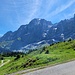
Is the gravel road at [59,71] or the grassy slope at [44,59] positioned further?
the grassy slope at [44,59]

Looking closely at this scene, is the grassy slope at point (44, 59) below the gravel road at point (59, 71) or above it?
above

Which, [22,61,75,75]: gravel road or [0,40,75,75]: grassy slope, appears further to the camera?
[0,40,75,75]: grassy slope

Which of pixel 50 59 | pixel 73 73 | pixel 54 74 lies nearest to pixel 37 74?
pixel 54 74

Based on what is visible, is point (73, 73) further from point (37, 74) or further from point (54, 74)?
point (37, 74)

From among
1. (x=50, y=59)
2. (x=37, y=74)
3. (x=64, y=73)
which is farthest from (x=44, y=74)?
(x=50, y=59)

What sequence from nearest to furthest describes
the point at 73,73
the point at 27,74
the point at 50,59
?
1. the point at 73,73
2. the point at 27,74
3. the point at 50,59

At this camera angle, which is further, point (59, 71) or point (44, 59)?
point (44, 59)

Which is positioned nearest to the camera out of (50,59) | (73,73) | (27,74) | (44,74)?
(73,73)

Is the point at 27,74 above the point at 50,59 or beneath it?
beneath

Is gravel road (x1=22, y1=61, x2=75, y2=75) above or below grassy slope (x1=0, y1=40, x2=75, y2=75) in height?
below

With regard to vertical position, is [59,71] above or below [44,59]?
below

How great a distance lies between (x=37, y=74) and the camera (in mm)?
27375

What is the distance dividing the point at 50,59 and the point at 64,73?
1965cm

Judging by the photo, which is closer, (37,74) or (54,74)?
(54,74)
